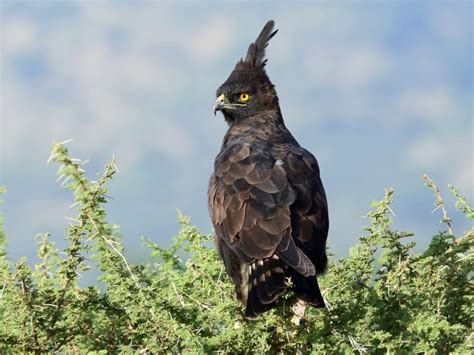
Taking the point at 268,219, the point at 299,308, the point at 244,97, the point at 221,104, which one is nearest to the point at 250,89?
the point at 244,97

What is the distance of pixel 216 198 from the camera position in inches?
266

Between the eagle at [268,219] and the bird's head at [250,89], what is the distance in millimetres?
977

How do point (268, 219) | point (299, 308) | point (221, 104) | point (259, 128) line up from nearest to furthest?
1. point (299, 308)
2. point (268, 219)
3. point (259, 128)
4. point (221, 104)

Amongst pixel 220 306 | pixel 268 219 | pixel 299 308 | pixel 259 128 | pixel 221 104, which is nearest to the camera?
pixel 220 306

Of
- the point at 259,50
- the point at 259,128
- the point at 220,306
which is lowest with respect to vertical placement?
the point at 220,306

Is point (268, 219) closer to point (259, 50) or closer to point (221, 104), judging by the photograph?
point (221, 104)

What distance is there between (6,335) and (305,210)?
2693 millimetres

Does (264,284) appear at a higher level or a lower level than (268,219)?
lower

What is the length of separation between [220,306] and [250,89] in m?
4.23

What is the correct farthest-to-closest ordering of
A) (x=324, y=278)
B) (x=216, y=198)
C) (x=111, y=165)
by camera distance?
(x=216, y=198)
(x=324, y=278)
(x=111, y=165)

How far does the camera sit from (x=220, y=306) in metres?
5.08

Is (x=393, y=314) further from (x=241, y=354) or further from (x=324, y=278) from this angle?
(x=324, y=278)

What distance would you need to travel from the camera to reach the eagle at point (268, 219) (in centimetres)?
570

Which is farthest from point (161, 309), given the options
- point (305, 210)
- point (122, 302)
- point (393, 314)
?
point (305, 210)
